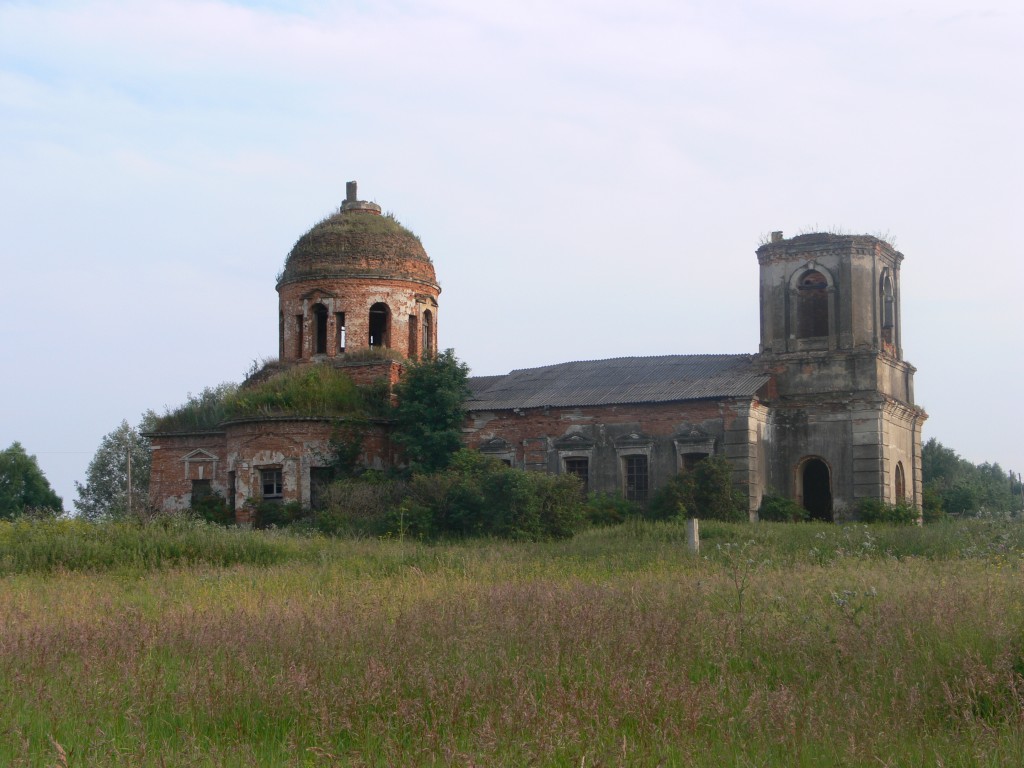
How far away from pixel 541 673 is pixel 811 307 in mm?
22165

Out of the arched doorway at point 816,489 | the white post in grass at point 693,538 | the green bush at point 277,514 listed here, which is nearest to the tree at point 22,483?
the green bush at point 277,514

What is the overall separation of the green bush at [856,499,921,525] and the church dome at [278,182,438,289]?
13048mm

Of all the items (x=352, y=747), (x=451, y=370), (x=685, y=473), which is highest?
(x=451, y=370)

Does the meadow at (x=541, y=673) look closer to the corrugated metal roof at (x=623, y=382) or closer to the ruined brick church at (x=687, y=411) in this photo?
the ruined brick church at (x=687, y=411)

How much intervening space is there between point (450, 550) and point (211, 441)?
11781 mm

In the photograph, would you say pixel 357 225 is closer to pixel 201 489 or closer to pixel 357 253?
pixel 357 253

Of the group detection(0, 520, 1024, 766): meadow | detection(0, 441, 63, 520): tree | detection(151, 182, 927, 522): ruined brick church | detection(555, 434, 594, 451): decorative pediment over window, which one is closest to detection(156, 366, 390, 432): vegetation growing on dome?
detection(151, 182, 927, 522): ruined brick church

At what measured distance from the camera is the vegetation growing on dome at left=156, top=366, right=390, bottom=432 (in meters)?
29.1

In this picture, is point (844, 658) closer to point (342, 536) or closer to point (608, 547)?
point (608, 547)

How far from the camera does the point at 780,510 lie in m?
27.1

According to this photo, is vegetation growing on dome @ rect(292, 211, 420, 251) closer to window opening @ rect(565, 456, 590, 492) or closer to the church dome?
the church dome

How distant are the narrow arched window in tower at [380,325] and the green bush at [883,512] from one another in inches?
505

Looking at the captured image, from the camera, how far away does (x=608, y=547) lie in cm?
2147

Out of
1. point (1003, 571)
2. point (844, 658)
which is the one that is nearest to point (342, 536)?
point (1003, 571)
